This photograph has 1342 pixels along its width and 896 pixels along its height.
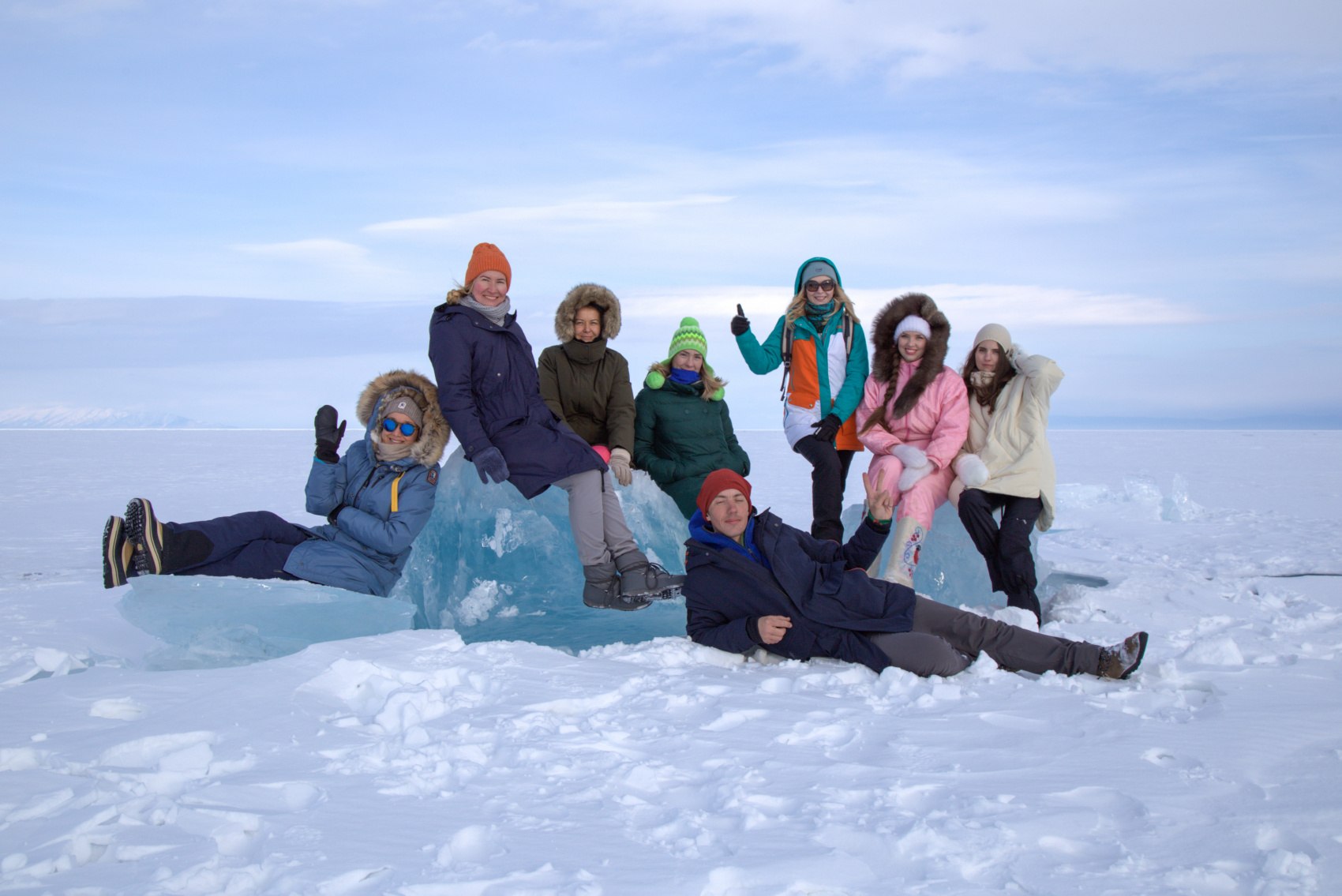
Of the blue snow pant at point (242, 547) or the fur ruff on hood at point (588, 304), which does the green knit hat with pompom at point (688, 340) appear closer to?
the fur ruff on hood at point (588, 304)

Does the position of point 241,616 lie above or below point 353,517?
below

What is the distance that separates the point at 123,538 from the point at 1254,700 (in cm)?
553

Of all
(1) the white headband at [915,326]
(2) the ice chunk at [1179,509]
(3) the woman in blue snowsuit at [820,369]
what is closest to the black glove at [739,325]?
(3) the woman in blue snowsuit at [820,369]

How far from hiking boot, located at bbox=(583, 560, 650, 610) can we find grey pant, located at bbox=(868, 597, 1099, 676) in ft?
5.14

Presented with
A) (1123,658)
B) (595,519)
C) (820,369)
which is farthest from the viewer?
(820,369)

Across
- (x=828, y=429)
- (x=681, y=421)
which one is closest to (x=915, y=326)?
(x=828, y=429)

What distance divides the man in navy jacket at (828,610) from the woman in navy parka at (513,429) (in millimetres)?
954

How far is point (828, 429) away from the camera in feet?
20.3

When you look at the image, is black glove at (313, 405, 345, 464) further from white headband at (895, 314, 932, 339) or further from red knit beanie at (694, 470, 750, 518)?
white headband at (895, 314, 932, 339)

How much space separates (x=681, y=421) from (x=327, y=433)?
7.46ft

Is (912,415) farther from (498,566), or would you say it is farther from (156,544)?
(156,544)

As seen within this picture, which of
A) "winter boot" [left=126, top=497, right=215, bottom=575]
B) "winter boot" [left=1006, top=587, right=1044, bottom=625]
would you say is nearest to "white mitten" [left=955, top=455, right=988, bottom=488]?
"winter boot" [left=1006, top=587, right=1044, bottom=625]

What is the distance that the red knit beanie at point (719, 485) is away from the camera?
433cm

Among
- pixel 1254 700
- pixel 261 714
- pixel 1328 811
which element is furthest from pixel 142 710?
pixel 1254 700
